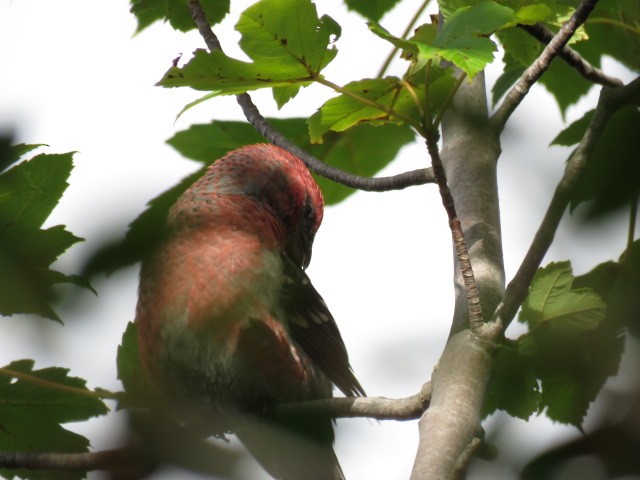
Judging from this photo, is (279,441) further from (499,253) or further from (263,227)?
(263,227)

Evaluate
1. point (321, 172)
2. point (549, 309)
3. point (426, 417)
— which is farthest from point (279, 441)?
point (321, 172)

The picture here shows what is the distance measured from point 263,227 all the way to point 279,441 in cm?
275

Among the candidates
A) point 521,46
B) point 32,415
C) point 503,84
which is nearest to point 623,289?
point 32,415

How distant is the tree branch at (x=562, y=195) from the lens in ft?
2.65

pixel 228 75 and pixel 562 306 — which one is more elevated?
pixel 228 75

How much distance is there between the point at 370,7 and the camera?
317 cm

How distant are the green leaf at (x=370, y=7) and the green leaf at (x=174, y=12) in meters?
0.49

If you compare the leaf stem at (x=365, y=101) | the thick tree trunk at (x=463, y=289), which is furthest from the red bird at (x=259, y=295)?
the leaf stem at (x=365, y=101)

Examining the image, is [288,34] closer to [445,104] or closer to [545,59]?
[445,104]

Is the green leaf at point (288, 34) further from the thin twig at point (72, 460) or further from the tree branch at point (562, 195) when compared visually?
the thin twig at point (72, 460)

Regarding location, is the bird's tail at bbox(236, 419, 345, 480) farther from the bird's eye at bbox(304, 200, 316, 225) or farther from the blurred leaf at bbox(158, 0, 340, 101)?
the bird's eye at bbox(304, 200, 316, 225)

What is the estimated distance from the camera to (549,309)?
1.14 m

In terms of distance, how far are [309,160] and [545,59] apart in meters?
1.15

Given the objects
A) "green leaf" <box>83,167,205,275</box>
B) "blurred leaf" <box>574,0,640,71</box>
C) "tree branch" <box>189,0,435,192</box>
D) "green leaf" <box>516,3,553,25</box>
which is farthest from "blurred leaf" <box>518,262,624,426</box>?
"tree branch" <box>189,0,435,192</box>
